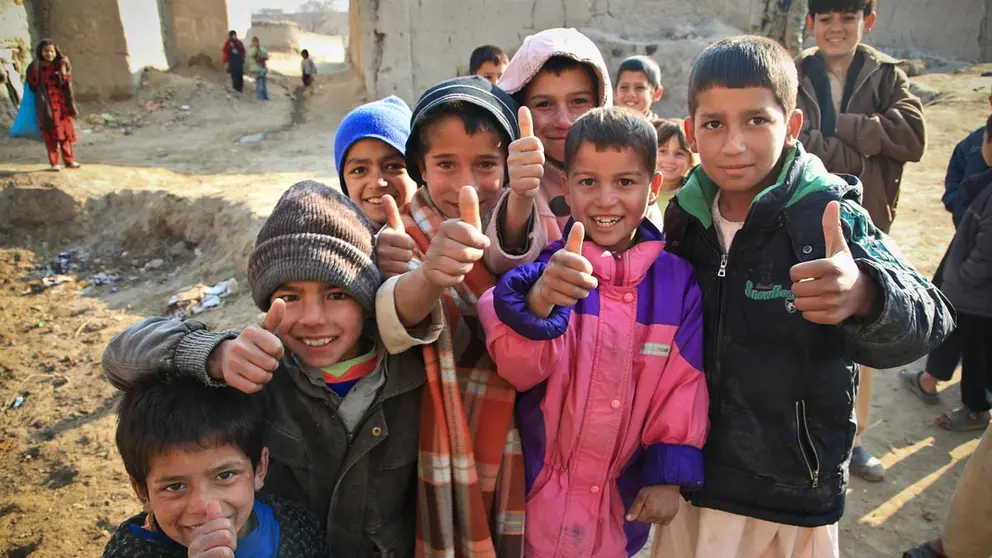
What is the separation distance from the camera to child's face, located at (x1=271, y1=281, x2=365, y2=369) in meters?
1.36

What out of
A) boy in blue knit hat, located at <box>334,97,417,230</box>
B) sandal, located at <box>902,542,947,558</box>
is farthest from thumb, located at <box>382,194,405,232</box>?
sandal, located at <box>902,542,947,558</box>

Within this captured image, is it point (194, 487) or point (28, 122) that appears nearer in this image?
point (194, 487)

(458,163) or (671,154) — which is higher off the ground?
(458,163)

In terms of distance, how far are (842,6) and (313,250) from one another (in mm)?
2611

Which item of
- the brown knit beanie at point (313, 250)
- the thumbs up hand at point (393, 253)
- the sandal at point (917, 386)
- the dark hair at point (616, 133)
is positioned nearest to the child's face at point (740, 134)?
the dark hair at point (616, 133)

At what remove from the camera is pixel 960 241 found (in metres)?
3.18

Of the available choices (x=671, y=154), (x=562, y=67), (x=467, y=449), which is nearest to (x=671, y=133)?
(x=671, y=154)

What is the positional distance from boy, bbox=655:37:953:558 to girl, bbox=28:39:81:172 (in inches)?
318

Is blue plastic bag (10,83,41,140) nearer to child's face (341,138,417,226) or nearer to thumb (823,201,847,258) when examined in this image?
child's face (341,138,417,226)

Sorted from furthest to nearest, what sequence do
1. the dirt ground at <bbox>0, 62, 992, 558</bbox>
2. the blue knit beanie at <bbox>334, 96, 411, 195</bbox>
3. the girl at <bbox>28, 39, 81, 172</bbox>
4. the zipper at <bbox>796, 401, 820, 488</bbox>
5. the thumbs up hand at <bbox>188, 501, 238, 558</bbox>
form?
1. the girl at <bbox>28, 39, 81, 172</bbox>
2. the dirt ground at <bbox>0, 62, 992, 558</bbox>
3. the blue knit beanie at <bbox>334, 96, 411, 195</bbox>
4. the zipper at <bbox>796, 401, 820, 488</bbox>
5. the thumbs up hand at <bbox>188, 501, 238, 558</bbox>

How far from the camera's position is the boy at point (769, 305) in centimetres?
137

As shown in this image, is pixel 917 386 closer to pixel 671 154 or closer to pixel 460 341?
pixel 671 154

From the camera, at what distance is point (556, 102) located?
1934mm

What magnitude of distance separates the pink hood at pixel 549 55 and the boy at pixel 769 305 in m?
0.47
